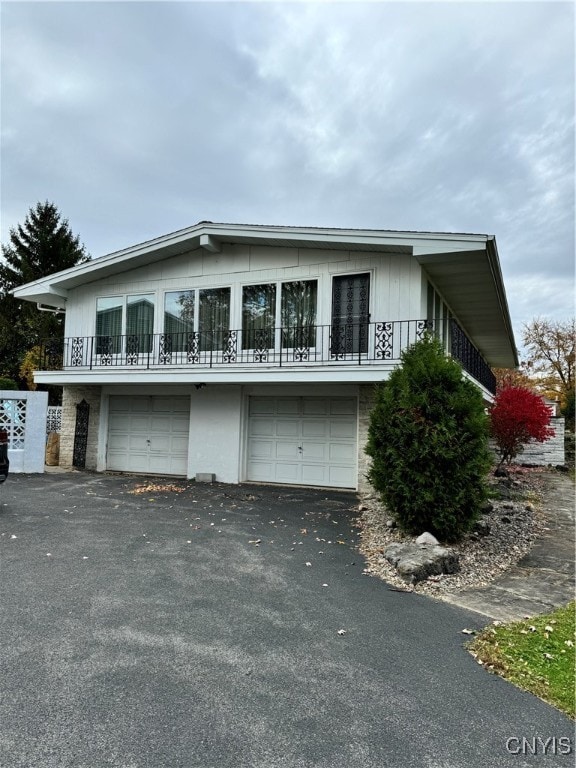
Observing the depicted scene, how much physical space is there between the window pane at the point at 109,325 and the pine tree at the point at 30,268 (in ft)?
51.1

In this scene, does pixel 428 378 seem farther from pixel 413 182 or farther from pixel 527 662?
pixel 413 182

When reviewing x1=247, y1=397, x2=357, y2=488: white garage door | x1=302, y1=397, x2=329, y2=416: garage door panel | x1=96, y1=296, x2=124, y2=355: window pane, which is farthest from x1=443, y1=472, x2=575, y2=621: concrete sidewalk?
x1=96, y1=296, x2=124, y2=355: window pane

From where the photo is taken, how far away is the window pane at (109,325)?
12.9 meters

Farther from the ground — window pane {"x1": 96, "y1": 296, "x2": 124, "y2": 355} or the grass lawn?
window pane {"x1": 96, "y1": 296, "x2": 124, "y2": 355}

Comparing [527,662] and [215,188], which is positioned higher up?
[215,188]

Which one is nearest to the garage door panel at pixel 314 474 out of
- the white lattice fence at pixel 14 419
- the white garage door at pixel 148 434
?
the white garage door at pixel 148 434

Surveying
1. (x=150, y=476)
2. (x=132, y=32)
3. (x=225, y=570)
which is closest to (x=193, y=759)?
(x=225, y=570)

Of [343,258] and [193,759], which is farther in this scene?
[343,258]

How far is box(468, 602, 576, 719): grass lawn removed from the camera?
3.01 metres

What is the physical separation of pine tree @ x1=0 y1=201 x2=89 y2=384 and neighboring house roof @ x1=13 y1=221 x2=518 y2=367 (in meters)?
14.3

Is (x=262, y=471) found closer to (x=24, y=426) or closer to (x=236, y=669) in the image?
(x=24, y=426)

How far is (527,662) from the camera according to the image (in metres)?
3.36

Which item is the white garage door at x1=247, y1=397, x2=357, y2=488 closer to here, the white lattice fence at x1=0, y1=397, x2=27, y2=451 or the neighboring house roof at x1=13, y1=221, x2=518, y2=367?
the neighboring house roof at x1=13, y1=221, x2=518, y2=367

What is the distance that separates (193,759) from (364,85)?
14.1 m
